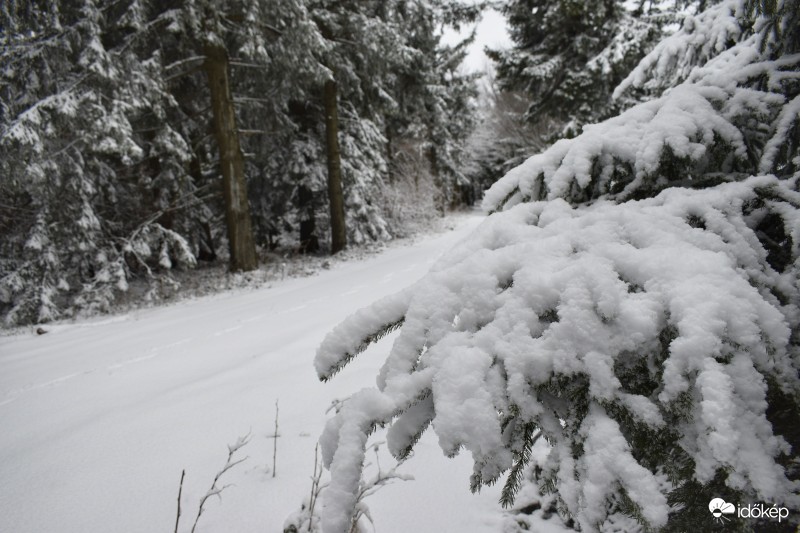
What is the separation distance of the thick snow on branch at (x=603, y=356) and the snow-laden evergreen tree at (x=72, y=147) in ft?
24.5

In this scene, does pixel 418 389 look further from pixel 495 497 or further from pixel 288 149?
pixel 288 149

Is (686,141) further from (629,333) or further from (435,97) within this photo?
(435,97)

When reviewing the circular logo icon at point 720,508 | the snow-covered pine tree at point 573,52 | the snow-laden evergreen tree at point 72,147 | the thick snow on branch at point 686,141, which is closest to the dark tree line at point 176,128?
the snow-laden evergreen tree at point 72,147

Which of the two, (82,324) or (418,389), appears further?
(82,324)

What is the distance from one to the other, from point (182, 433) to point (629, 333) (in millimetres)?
2883

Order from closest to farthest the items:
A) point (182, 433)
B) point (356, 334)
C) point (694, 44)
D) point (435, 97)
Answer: point (356, 334)
point (694, 44)
point (182, 433)
point (435, 97)

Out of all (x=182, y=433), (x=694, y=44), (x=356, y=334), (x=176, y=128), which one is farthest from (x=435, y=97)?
(x=356, y=334)

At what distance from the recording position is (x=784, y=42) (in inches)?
53.8

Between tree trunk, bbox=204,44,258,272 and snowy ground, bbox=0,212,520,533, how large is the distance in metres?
3.43

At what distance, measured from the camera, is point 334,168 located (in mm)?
10117


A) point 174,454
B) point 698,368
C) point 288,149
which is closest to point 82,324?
point 174,454

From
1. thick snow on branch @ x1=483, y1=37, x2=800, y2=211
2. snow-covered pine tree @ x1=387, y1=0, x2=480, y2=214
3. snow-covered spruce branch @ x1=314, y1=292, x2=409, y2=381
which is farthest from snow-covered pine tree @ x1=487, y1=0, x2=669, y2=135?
snow-covered spruce branch @ x1=314, y1=292, x2=409, y2=381

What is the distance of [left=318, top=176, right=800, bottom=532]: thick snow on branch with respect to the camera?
0.70m

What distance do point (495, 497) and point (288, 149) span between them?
10.3m
